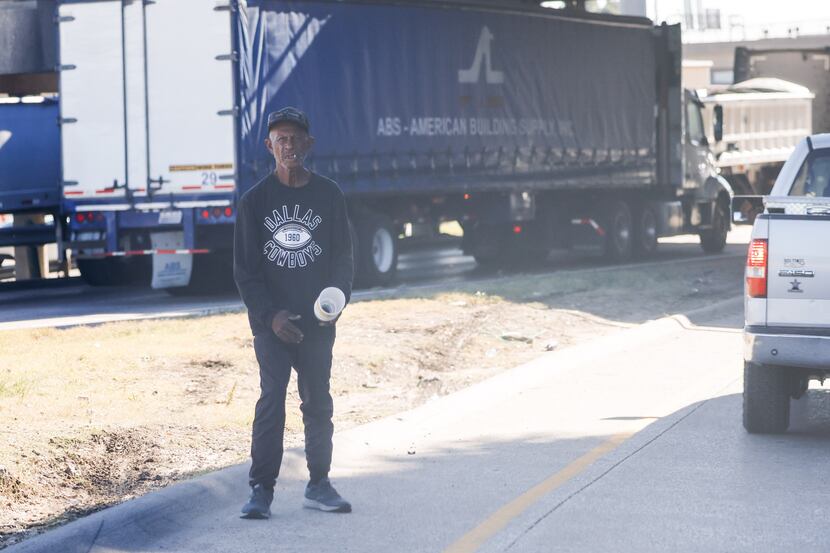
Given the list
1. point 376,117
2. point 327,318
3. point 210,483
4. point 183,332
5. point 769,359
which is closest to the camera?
point 327,318

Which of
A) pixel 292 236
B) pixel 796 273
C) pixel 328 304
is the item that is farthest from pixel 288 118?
pixel 796 273

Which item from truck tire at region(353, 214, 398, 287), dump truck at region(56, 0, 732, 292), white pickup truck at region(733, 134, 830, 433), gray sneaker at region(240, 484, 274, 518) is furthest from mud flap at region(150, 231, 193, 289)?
gray sneaker at region(240, 484, 274, 518)

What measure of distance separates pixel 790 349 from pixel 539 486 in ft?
5.98

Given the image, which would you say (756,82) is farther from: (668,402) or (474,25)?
(668,402)

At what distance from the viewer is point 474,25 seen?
23562 millimetres

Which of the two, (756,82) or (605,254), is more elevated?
(756,82)

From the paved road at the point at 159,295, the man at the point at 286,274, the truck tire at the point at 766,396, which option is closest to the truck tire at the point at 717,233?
the paved road at the point at 159,295

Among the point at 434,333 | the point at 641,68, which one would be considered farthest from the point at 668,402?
the point at 641,68

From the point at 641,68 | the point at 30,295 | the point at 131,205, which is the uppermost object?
the point at 641,68

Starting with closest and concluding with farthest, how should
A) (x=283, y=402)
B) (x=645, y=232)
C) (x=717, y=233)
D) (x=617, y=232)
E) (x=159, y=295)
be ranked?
(x=283, y=402) < (x=159, y=295) < (x=617, y=232) < (x=645, y=232) < (x=717, y=233)

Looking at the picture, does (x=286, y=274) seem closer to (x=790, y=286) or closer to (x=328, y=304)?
(x=328, y=304)

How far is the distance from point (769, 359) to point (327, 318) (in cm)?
305

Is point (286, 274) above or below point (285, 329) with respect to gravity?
above

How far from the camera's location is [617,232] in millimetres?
27547
